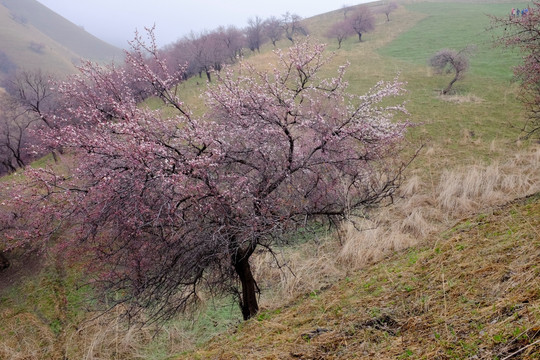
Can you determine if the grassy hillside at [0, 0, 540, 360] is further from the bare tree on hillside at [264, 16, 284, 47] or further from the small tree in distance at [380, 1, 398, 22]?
the small tree in distance at [380, 1, 398, 22]

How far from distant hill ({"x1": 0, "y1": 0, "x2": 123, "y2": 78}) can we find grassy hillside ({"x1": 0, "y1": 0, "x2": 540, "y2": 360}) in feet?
155

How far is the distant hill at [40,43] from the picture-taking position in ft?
325

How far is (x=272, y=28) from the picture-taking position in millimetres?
48969

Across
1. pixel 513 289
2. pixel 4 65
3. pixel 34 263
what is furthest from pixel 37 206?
pixel 4 65

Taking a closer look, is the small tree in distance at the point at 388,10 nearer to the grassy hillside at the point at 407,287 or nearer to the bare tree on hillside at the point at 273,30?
the bare tree on hillside at the point at 273,30

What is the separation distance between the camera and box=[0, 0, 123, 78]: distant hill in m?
99.0

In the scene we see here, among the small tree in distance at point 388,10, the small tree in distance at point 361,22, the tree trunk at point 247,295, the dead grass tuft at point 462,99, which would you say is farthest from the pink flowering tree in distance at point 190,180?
the small tree in distance at point 388,10

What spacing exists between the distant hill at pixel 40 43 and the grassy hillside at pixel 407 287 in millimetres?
47191

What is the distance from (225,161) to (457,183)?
863cm

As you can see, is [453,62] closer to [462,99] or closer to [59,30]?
[462,99]

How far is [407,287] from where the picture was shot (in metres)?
3.03

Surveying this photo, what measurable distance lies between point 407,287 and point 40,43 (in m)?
151

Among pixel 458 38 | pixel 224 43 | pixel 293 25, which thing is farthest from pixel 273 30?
pixel 458 38

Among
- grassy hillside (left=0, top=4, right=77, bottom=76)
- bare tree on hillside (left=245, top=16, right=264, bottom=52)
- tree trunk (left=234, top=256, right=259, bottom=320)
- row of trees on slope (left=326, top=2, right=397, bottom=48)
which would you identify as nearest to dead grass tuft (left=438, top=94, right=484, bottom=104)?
tree trunk (left=234, top=256, right=259, bottom=320)
